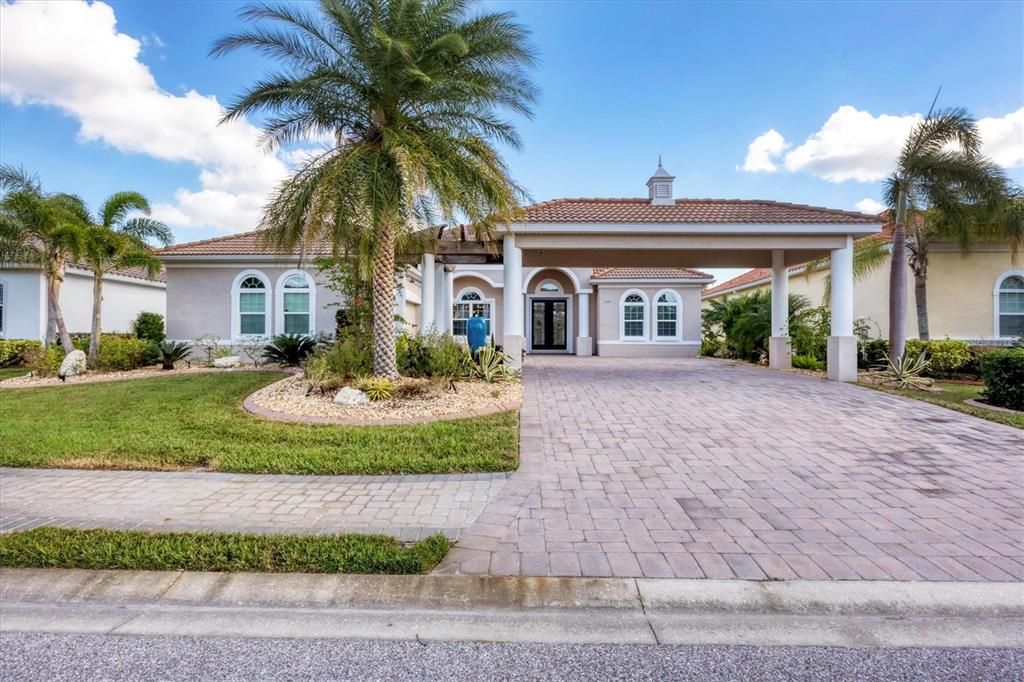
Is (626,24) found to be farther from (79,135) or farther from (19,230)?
(19,230)

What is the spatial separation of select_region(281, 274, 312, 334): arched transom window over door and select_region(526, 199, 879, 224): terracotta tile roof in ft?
27.0

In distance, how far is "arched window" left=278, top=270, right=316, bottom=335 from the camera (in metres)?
15.9

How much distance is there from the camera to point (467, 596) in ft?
9.84

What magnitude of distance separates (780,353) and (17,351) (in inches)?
1013

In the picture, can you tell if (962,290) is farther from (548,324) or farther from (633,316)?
(548,324)

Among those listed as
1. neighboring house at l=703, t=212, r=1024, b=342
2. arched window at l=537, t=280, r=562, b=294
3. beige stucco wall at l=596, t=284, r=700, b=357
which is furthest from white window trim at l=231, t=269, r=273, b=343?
neighboring house at l=703, t=212, r=1024, b=342

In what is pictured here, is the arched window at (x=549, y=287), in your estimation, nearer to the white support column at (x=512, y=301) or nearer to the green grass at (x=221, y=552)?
the white support column at (x=512, y=301)

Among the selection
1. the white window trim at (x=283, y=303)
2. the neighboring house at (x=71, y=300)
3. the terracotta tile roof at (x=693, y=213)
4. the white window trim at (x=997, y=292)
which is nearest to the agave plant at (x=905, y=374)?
the terracotta tile roof at (x=693, y=213)

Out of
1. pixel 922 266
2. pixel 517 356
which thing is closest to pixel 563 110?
pixel 517 356

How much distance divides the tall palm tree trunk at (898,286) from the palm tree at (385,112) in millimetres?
9952

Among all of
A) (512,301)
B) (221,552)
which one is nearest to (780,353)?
(512,301)

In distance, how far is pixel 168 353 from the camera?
1370 centimetres

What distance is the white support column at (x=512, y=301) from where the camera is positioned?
12.2 metres

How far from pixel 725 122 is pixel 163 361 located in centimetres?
1844
